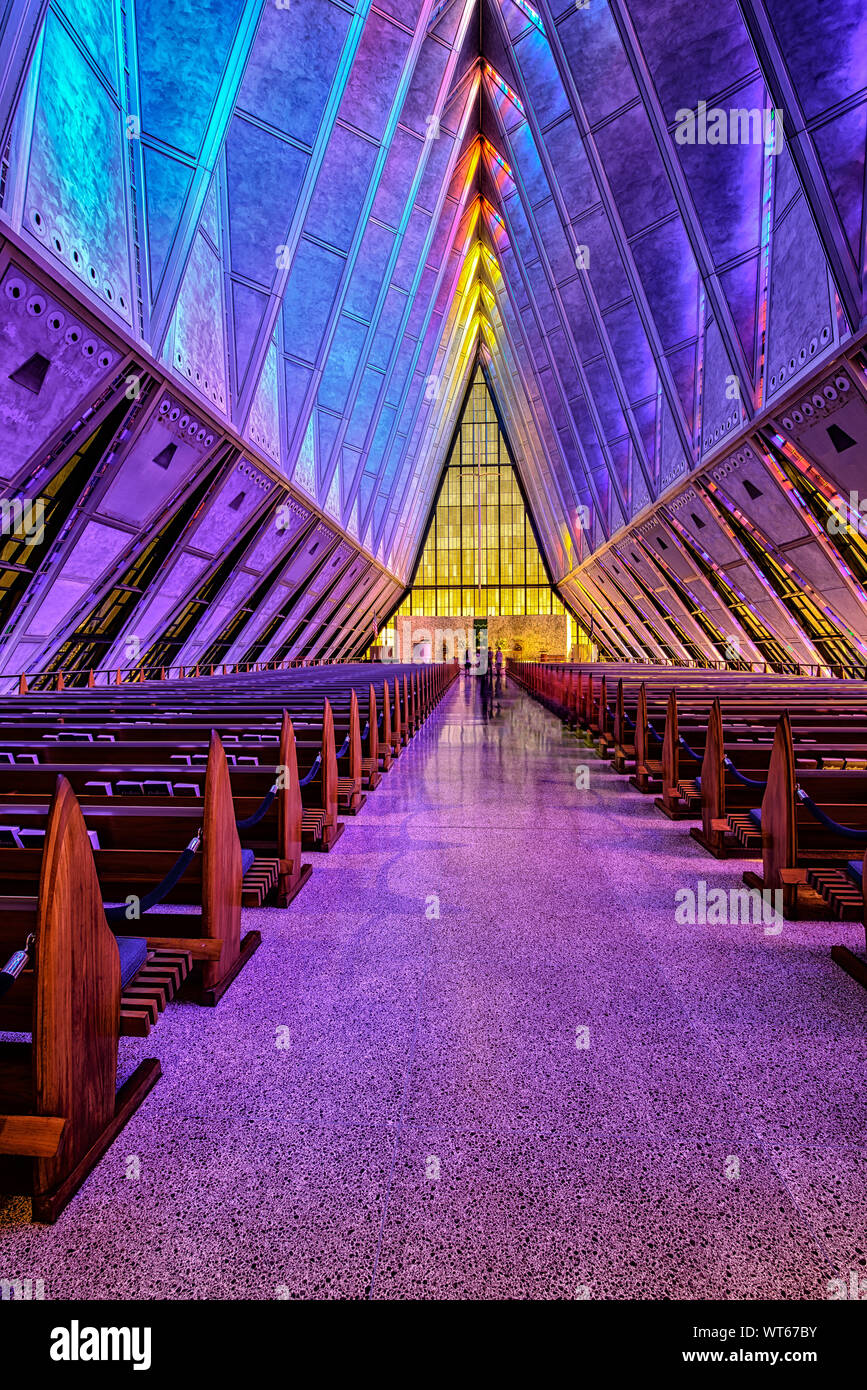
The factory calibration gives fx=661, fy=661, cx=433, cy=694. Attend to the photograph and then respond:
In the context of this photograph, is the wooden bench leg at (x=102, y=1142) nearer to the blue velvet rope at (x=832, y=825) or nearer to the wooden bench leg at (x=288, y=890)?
the wooden bench leg at (x=288, y=890)

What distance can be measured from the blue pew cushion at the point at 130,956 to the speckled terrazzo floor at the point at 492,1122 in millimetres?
337

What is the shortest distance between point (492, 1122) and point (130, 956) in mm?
1206

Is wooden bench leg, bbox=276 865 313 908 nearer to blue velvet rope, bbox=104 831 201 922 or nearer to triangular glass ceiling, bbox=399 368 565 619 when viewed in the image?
blue velvet rope, bbox=104 831 201 922

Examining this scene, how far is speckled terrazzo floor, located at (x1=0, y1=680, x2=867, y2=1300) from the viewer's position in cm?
141

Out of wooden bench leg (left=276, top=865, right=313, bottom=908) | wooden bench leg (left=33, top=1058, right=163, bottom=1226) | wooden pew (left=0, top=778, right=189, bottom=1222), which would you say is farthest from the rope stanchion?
wooden bench leg (left=276, top=865, right=313, bottom=908)

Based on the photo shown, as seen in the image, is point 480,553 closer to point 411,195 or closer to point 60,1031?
point 411,195

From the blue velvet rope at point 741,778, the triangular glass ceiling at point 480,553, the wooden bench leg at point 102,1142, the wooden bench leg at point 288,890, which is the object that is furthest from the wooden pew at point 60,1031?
the triangular glass ceiling at point 480,553

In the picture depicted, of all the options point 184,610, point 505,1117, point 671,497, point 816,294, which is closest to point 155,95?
point 184,610

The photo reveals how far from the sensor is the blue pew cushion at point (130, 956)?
204 cm

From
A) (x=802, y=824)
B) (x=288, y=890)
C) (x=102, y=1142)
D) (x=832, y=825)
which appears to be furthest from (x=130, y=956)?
(x=802, y=824)

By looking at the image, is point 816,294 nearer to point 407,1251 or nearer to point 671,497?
point 671,497

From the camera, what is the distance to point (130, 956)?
2092mm

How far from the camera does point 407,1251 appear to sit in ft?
4.70

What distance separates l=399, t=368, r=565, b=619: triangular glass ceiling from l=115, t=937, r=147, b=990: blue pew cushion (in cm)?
3952
